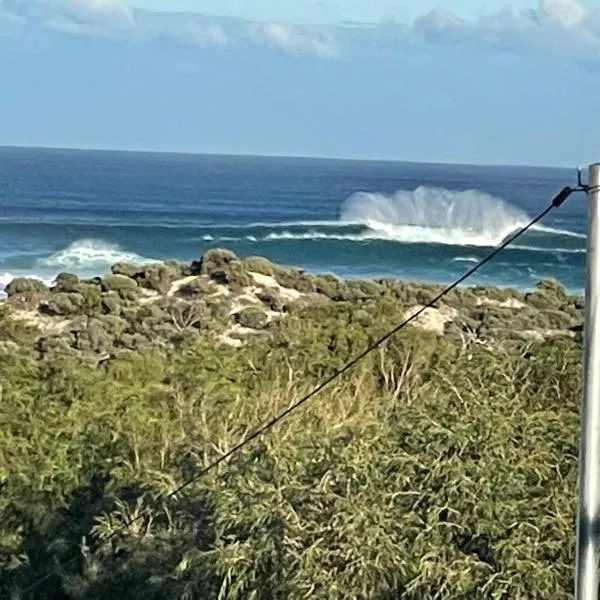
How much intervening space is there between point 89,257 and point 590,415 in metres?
44.2

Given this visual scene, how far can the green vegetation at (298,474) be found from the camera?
1055 centimetres

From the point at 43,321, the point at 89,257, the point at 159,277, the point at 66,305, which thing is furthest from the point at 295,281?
the point at 89,257

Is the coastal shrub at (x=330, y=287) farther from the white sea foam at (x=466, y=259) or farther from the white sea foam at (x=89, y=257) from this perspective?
the white sea foam at (x=466, y=259)

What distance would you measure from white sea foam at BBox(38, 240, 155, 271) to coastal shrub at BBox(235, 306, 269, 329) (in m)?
18.1

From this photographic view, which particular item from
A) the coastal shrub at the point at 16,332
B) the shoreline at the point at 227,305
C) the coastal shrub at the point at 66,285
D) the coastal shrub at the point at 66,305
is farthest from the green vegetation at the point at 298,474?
the coastal shrub at the point at 66,285

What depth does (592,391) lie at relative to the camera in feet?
23.2

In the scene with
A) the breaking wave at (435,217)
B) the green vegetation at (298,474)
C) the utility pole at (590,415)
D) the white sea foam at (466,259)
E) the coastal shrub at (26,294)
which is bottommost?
the white sea foam at (466,259)

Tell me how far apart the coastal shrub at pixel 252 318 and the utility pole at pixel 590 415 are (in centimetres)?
2204

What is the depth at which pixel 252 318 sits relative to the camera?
2961 centimetres

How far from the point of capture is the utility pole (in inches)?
276

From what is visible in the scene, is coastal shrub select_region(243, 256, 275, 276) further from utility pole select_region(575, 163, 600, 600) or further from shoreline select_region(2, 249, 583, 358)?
utility pole select_region(575, 163, 600, 600)

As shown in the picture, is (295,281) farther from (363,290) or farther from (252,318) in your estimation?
(252,318)

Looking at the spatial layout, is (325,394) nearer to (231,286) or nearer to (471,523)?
(471,523)

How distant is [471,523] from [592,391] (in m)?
3.73
